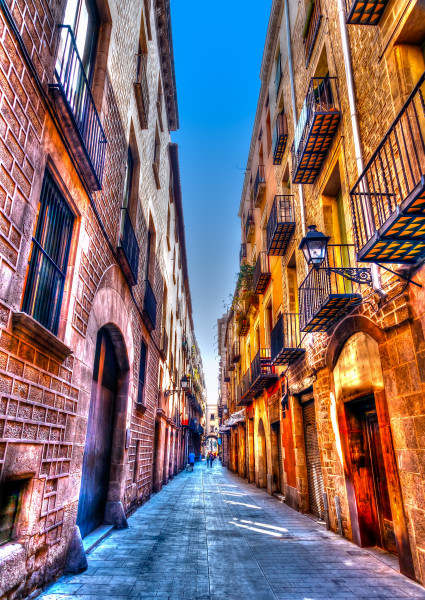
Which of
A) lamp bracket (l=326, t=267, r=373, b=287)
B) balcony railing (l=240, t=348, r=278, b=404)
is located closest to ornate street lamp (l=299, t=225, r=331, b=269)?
lamp bracket (l=326, t=267, r=373, b=287)

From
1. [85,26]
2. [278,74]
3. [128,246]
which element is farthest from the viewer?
[278,74]

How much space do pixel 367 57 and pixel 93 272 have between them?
5.68 m

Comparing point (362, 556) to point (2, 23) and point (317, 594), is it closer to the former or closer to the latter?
point (317, 594)

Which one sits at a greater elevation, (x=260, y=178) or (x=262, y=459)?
(x=260, y=178)

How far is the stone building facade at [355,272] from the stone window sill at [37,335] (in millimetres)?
3623

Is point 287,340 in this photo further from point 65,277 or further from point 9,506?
point 9,506

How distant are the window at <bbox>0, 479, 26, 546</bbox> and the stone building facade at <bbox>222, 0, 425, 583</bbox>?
4.36 meters

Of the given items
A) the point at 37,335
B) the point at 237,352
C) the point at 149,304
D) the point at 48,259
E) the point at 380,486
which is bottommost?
the point at 380,486

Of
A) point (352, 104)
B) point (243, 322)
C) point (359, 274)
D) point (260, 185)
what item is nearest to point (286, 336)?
point (359, 274)

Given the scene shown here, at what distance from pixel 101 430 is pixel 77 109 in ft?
17.4

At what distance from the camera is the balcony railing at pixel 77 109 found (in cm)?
420

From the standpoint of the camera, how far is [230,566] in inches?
198

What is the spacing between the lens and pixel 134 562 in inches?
202

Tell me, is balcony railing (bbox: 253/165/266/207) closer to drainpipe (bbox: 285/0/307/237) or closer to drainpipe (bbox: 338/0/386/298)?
drainpipe (bbox: 285/0/307/237)
